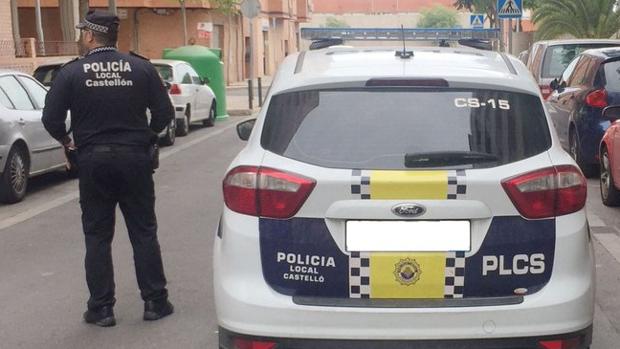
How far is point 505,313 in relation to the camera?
3.64 meters

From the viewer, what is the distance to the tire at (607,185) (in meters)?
9.14

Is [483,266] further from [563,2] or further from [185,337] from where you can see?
[563,2]

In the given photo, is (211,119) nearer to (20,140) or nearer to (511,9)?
(511,9)

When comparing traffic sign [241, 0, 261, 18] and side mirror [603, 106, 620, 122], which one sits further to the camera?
traffic sign [241, 0, 261, 18]

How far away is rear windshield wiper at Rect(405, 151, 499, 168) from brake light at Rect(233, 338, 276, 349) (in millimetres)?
905

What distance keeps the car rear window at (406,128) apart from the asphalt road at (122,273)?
162 cm

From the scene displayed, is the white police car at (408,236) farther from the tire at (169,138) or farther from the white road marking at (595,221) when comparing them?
the tire at (169,138)

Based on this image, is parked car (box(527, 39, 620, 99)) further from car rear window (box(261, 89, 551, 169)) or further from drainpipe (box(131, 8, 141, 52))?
drainpipe (box(131, 8, 141, 52))

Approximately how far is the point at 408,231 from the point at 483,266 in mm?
325

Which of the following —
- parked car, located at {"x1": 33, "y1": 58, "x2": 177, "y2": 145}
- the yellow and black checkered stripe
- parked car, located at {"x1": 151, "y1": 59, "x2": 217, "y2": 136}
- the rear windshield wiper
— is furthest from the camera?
parked car, located at {"x1": 151, "y1": 59, "x2": 217, "y2": 136}

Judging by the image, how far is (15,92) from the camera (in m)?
10.8

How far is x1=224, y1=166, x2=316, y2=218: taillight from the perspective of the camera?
3.68 m

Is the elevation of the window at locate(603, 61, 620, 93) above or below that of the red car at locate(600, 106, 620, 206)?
above

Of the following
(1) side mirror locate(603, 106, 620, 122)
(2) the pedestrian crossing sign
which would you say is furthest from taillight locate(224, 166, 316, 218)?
(2) the pedestrian crossing sign
